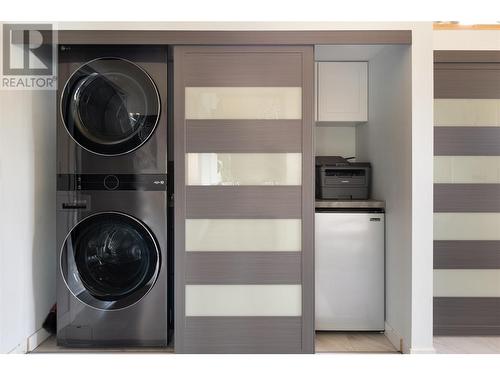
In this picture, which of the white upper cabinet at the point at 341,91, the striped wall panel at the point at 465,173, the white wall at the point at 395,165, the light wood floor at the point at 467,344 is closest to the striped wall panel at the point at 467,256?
the striped wall panel at the point at 465,173

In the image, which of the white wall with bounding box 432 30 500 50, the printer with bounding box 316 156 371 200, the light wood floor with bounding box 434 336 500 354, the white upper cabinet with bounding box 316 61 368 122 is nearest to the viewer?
the light wood floor with bounding box 434 336 500 354

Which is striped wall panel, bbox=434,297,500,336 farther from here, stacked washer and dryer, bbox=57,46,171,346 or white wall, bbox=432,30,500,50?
stacked washer and dryer, bbox=57,46,171,346

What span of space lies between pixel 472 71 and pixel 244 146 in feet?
5.28

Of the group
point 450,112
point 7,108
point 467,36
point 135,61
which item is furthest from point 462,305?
point 7,108

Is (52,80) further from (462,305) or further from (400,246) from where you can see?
(462,305)

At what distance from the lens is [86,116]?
2.29 meters

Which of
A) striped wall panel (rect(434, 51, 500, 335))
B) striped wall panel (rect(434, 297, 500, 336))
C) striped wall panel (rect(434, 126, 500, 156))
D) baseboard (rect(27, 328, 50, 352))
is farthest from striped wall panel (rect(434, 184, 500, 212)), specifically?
baseboard (rect(27, 328, 50, 352))

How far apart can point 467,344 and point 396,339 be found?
1.59 ft

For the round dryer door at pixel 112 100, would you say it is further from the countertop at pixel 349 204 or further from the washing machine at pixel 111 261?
the countertop at pixel 349 204

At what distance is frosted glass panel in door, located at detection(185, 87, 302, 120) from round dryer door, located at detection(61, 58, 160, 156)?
0.23 metres

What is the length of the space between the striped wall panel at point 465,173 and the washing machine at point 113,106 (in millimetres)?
1776

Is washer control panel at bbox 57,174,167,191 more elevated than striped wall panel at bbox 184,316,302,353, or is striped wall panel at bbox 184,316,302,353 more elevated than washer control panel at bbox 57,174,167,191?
washer control panel at bbox 57,174,167,191

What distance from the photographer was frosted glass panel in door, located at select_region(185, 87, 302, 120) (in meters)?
2.25

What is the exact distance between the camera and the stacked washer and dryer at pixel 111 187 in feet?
7.44
